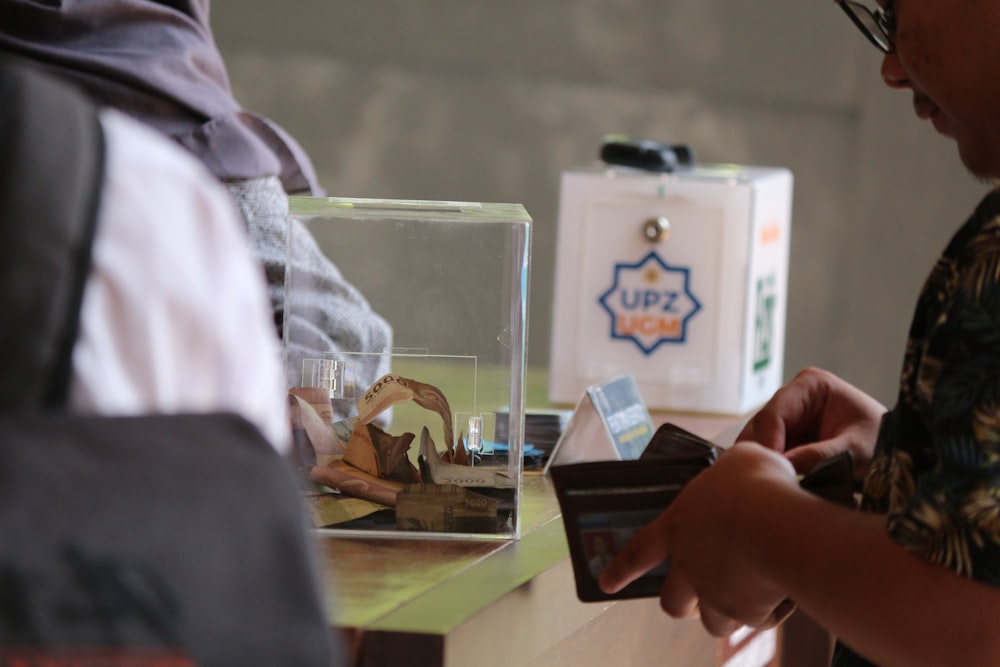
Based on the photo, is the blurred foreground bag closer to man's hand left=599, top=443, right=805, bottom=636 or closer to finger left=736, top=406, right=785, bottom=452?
man's hand left=599, top=443, right=805, bottom=636

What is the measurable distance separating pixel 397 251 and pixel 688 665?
0.58 meters

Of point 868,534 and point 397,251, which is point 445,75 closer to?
point 397,251

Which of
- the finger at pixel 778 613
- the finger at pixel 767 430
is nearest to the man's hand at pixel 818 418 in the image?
the finger at pixel 767 430

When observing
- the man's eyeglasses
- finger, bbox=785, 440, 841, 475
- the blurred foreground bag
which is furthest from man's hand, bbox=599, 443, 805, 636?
the blurred foreground bag

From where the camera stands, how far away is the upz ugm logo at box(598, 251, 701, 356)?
6.35ft

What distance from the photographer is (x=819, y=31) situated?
13.0 feet

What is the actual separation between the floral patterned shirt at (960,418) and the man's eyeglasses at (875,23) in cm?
21

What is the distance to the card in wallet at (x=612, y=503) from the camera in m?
0.98

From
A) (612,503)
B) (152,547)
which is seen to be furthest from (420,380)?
(152,547)

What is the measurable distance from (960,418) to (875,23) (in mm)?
399

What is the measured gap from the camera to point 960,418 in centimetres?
80

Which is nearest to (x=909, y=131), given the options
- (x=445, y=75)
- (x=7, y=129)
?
(x=445, y=75)

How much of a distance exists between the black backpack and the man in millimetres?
461

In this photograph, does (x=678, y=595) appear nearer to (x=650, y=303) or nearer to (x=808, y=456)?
(x=808, y=456)
